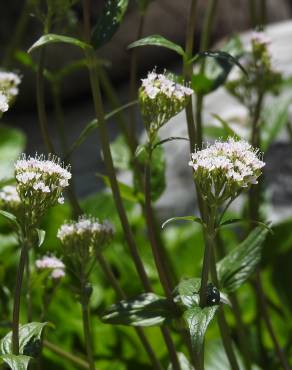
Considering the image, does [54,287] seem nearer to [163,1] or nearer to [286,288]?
[286,288]

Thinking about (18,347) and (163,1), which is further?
(163,1)

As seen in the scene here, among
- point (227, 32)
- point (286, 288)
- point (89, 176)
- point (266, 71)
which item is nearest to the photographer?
point (266, 71)

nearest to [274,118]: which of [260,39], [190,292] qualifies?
[260,39]

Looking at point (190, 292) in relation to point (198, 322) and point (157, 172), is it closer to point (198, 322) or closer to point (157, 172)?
point (198, 322)

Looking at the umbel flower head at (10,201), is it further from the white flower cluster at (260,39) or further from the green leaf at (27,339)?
the white flower cluster at (260,39)

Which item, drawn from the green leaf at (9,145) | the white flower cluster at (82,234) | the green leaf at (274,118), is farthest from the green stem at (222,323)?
the green leaf at (9,145)

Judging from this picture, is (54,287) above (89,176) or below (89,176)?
below

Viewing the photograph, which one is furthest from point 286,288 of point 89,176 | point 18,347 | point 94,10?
point 94,10
